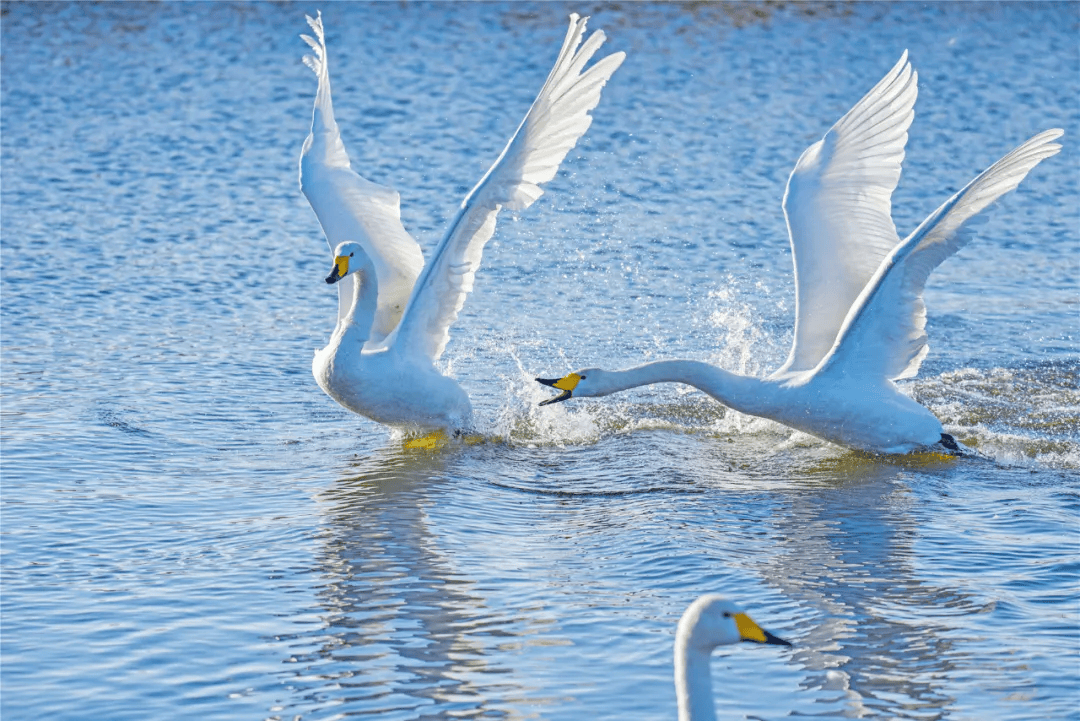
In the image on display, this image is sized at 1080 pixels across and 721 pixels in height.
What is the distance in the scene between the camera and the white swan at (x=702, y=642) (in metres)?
4.87

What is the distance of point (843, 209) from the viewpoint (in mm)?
9703

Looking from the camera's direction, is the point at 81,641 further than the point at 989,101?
No

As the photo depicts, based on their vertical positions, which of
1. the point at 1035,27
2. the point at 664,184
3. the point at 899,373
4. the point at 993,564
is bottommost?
the point at 993,564

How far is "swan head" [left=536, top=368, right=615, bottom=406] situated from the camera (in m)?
8.73

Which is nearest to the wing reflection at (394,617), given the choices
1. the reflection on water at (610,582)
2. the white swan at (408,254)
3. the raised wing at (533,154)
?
the reflection on water at (610,582)

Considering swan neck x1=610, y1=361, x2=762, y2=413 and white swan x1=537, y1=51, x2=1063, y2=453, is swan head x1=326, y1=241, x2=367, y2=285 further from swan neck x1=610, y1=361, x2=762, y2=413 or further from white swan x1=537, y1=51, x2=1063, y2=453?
swan neck x1=610, y1=361, x2=762, y2=413

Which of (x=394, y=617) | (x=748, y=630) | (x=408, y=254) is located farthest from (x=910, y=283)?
(x=748, y=630)

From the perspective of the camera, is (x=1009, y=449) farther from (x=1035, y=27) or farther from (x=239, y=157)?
(x=1035, y=27)

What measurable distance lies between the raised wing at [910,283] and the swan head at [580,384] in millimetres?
1411

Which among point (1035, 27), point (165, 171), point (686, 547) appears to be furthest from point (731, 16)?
point (686, 547)

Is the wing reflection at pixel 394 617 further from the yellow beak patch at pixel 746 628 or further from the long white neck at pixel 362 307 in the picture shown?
the yellow beak patch at pixel 746 628

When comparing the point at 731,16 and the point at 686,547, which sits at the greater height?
the point at 731,16

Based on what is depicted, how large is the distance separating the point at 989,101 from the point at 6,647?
16.2 metres

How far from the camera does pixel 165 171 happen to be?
1714 centimetres
